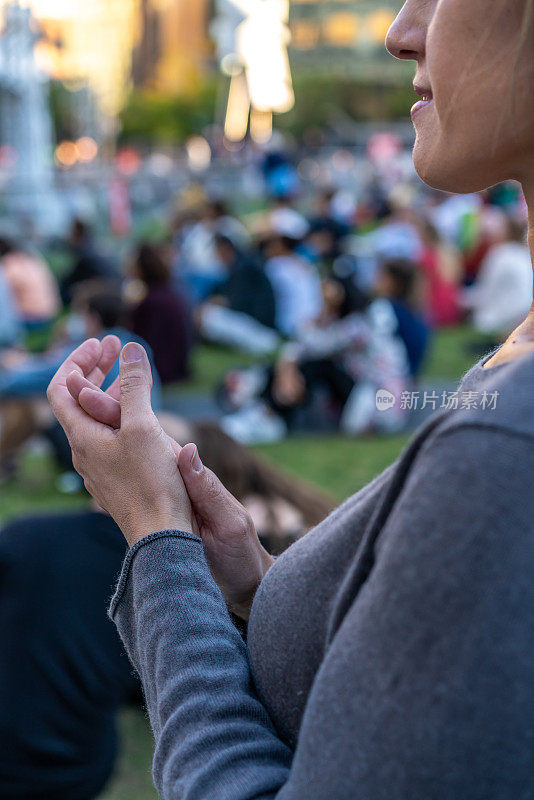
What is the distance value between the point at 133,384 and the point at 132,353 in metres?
0.04

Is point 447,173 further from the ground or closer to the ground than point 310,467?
further from the ground

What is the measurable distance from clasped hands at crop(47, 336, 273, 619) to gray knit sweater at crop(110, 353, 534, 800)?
22 centimetres

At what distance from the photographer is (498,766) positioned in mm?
646

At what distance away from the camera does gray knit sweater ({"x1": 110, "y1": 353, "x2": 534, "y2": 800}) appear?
0.63 meters

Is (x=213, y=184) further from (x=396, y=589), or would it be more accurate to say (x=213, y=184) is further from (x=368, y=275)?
(x=396, y=589)

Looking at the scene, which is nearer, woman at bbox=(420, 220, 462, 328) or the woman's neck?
the woman's neck

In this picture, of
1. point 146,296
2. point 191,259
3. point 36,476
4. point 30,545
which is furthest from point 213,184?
point 30,545

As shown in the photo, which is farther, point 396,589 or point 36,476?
point 36,476

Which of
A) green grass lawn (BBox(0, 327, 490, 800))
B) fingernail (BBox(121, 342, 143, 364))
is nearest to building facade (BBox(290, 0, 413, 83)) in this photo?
green grass lawn (BBox(0, 327, 490, 800))

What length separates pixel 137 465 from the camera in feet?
3.23

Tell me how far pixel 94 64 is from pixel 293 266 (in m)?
53.3

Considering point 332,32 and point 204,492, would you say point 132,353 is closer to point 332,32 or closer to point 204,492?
point 204,492

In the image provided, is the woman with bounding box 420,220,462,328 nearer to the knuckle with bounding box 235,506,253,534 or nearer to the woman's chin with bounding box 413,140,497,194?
the knuckle with bounding box 235,506,253,534

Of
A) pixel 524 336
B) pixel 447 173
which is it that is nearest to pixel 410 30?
pixel 447 173
